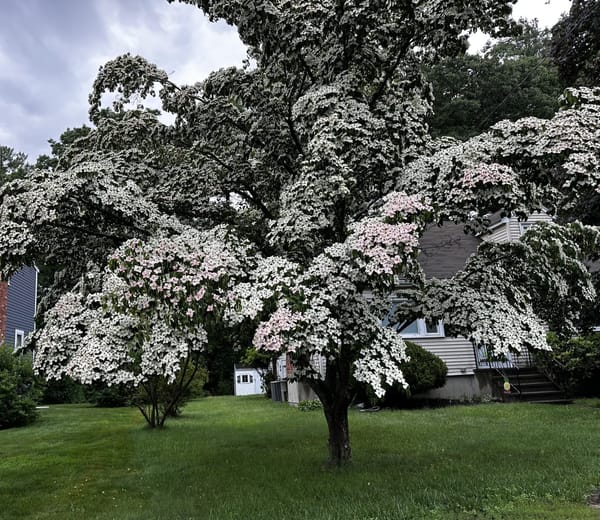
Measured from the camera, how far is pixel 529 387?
37.4ft

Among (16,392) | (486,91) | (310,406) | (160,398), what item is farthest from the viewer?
(486,91)

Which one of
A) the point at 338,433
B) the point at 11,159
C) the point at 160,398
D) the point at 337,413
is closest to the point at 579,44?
the point at 337,413

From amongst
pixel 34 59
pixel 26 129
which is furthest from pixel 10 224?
pixel 26 129

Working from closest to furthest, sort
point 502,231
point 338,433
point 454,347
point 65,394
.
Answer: point 338,433 → point 454,347 → point 502,231 → point 65,394

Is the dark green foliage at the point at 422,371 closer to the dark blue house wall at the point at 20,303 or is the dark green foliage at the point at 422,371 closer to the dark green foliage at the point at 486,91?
the dark blue house wall at the point at 20,303

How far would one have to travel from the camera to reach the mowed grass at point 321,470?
445 centimetres

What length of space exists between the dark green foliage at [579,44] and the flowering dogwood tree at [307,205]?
4496 millimetres

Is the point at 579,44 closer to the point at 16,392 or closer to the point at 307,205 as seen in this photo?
the point at 307,205

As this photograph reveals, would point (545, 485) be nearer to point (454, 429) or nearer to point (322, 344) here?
point (322, 344)

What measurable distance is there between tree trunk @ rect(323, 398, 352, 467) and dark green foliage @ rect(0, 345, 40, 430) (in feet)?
29.6

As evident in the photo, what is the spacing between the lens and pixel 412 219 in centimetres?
442

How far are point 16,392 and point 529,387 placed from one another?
12244 millimetres

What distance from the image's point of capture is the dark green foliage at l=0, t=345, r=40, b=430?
38.6 feet

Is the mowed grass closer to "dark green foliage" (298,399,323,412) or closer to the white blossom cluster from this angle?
"dark green foliage" (298,399,323,412)
